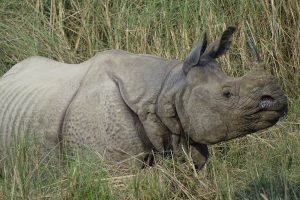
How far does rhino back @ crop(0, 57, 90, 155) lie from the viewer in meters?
6.37

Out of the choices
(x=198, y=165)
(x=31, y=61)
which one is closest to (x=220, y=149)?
(x=198, y=165)

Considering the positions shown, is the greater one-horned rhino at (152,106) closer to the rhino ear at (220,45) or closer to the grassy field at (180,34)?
the rhino ear at (220,45)

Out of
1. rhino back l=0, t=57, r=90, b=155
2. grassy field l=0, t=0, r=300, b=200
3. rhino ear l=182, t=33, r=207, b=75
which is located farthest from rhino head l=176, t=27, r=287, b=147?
rhino back l=0, t=57, r=90, b=155

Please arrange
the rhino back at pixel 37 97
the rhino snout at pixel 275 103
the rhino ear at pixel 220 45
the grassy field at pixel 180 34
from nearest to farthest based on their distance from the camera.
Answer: the rhino snout at pixel 275 103 < the rhino ear at pixel 220 45 < the rhino back at pixel 37 97 < the grassy field at pixel 180 34

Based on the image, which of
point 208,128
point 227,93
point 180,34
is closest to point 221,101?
point 227,93

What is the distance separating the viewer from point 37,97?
21.9 ft

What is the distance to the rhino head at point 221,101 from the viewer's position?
5.68 meters

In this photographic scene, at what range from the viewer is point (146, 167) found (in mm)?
5859

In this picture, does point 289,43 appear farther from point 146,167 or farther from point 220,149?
point 146,167

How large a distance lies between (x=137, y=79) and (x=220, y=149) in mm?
1186

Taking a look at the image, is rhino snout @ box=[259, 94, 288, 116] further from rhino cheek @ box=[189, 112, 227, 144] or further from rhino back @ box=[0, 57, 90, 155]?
rhino back @ box=[0, 57, 90, 155]

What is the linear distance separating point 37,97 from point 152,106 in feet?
3.21

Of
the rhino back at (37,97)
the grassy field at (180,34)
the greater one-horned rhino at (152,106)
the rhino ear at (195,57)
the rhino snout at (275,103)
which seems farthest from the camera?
the grassy field at (180,34)

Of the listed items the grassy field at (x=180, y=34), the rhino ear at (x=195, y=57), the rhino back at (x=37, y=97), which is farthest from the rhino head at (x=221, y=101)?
the rhino back at (x=37, y=97)
